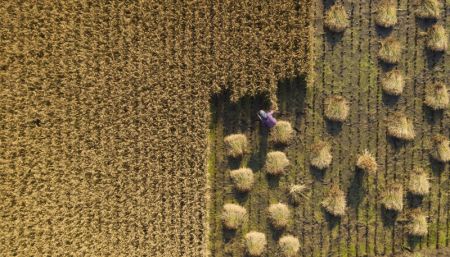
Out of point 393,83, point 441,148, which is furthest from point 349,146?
point 441,148

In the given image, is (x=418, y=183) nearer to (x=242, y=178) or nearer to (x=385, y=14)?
(x=385, y=14)

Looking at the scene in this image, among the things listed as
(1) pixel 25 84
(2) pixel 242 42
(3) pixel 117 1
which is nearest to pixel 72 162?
(1) pixel 25 84

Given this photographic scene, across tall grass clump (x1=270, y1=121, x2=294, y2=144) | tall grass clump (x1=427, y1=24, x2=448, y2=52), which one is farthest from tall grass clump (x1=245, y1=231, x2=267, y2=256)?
tall grass clump (x1=427, y1=24, x2=448, y2=52)

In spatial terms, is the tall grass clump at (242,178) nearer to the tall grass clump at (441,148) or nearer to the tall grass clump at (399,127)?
the tall grass clump at (399,127)

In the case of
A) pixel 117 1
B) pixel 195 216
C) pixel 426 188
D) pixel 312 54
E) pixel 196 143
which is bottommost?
pixel 195 216

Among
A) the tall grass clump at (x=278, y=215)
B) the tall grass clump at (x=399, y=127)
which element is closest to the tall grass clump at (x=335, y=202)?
the tall grass clump at (x=278, y=215)

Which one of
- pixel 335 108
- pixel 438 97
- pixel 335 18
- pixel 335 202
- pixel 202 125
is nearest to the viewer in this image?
pixel 202 125

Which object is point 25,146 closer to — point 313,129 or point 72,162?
point 72,162
